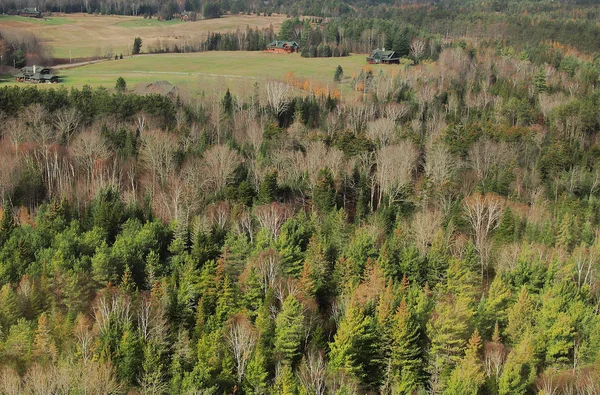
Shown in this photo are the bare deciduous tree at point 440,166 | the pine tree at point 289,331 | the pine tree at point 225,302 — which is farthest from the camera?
the bare deciduous tree at point 440,166

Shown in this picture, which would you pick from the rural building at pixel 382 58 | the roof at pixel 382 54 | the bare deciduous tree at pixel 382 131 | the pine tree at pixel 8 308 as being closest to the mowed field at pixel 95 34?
the rural building at pixel 382 58

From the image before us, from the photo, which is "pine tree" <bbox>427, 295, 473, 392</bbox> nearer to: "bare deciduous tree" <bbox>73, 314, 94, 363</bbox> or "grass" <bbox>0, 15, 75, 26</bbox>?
"bare deciduous tree" <bbox>73, 314, 94, 363</bbox>

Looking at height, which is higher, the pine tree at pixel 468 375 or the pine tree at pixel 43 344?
the pine tree at pixel 43 344

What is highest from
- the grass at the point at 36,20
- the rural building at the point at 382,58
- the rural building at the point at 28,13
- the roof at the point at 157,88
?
the rural building at the point at 28,13

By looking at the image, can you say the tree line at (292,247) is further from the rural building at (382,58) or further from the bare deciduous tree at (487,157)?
the rural building at (382,58)

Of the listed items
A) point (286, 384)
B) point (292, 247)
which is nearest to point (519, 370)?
point (286, 384)

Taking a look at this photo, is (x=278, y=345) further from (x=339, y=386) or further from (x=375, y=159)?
(x=375, y=159)
